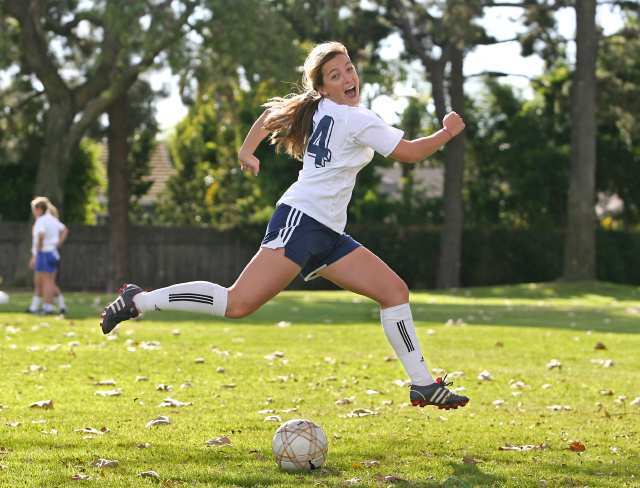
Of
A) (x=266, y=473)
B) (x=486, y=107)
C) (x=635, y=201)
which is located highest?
(x=486, y=107)

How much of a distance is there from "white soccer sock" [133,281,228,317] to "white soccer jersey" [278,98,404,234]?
0.69 meters

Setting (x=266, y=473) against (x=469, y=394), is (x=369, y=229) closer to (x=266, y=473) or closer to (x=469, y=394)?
(x=469, y=394)

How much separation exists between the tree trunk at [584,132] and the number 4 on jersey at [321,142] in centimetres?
2858

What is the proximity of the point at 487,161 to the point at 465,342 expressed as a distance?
32406mm

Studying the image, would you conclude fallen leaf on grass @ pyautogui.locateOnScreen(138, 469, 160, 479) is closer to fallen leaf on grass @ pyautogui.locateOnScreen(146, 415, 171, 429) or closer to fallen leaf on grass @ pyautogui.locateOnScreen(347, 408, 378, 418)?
fallen leaf on grass @ pyautogui.locateOnScreen(146, 415, 171, 429)

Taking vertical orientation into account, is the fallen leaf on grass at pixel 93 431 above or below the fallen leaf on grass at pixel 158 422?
below

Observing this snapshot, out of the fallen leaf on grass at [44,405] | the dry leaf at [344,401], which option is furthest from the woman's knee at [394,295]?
the fallen leaf on grass at [44,405]

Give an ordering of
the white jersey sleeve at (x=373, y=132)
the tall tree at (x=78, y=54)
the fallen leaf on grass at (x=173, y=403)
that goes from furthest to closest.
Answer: the tall tree at (x=78, y=54) < the fallen leaf on grass at (x=173, y=403) < the white jersey sleeve at (x=373, y=132)

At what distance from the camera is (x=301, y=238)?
710cm

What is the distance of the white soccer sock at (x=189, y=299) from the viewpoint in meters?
7.23

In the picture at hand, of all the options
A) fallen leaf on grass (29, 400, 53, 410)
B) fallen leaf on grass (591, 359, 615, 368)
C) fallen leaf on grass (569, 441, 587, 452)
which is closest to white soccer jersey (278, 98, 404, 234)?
fallen leaf on grass (569, 441, 587, 452)

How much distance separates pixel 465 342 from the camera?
51.1ft

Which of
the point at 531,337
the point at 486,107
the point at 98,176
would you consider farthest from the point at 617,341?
the point at 486,107

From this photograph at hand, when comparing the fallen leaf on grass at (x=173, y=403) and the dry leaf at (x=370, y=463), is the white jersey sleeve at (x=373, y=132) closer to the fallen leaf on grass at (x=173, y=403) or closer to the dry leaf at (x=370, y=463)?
the dry leaf at (x=370, y=463)
